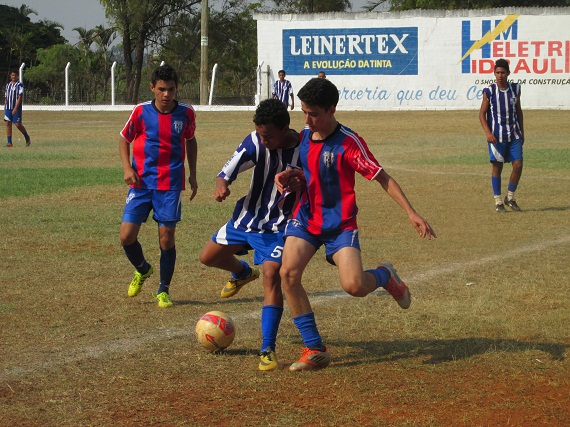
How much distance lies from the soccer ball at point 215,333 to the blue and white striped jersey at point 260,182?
644 millimetres

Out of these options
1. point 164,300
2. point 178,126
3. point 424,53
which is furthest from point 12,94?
point 424,53

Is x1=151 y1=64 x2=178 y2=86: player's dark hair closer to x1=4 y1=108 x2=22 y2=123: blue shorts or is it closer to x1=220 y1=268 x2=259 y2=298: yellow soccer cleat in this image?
x1=220 y1=268 x2=259 y2=298: yellow soccer cleat

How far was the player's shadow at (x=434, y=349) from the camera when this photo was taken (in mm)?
5793

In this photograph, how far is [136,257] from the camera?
7.53 m

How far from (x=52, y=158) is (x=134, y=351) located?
15.5 m

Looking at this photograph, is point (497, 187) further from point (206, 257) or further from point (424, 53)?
point (424, 53)

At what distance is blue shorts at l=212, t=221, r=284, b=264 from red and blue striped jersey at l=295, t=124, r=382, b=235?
0.31 metres

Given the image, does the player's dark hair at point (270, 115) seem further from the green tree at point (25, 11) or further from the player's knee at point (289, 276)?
the green tree at point (25, 11)

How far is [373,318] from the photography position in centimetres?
682

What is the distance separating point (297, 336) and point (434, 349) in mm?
933

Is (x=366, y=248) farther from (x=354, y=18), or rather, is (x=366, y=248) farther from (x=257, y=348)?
(x=354, y=18)

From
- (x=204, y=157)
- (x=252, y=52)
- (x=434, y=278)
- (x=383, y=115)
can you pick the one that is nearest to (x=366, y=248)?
(x=434, y=278)

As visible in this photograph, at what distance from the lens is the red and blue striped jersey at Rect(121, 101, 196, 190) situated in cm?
746

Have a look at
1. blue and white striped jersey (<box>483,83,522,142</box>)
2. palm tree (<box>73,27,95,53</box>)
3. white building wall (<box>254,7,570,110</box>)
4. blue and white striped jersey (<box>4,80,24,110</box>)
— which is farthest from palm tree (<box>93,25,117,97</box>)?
blue and white striped jersey (<box>483,83,522,142</box>)
